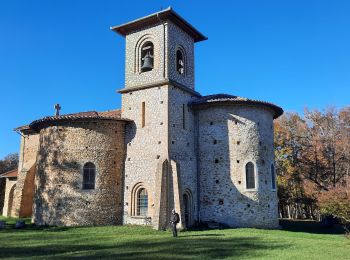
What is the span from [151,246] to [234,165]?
30.4 ft

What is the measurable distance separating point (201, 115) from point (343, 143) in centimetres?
1492

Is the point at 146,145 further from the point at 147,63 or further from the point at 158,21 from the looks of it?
the point at 158,21

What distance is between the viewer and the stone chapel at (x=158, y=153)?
19750 mm

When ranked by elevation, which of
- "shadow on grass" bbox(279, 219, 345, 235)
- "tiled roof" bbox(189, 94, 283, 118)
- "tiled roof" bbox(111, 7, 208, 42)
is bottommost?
"shadow on grass" bbox(279, 219, 345, 235)

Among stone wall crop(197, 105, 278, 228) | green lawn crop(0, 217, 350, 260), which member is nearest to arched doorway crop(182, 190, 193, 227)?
stone wall crop(197, 105, 278, 228)

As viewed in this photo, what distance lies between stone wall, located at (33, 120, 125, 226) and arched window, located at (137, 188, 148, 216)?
1.11m

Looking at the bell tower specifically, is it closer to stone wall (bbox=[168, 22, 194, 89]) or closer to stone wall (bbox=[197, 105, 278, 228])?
stone wall (bbox=[168, 22, 194, 89])

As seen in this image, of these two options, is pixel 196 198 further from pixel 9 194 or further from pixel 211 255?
pixel 9 194

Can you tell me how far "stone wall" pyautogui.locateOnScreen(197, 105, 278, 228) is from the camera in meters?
20.5

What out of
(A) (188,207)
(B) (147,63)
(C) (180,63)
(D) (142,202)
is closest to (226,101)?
(C) (180,63)

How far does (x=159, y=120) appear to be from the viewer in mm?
20188

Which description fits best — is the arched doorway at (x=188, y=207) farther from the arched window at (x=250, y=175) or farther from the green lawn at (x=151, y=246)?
the arched window at (x=250, y=175)

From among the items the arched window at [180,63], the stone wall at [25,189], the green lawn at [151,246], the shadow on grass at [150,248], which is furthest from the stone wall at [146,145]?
the stone wall at [25,189]

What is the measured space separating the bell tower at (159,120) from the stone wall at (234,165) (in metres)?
0.81
